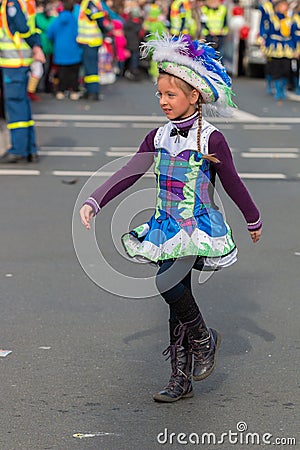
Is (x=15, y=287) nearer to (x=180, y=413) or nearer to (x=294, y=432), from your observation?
(x=180, y=413)

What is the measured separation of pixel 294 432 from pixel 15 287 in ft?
9.88

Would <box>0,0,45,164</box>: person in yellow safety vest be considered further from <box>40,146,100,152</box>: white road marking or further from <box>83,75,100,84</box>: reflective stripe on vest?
<box>83,75,100,84</box>: reflective stripe on vest

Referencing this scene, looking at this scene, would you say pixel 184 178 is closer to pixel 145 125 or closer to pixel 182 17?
pixel 145 125

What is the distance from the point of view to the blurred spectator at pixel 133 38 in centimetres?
2614

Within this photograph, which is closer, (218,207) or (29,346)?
(218,207)

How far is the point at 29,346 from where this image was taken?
6.08 m

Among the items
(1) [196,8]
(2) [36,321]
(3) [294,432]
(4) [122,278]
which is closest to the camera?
(3) [294,432]

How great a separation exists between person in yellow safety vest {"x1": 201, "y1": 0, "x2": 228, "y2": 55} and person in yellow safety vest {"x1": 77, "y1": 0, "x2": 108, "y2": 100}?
3.68 metres

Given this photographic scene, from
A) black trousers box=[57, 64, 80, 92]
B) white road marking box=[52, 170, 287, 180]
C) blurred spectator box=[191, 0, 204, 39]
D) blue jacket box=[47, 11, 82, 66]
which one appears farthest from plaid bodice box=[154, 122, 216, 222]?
blurred spectator box=[191, 0, 204, 39]

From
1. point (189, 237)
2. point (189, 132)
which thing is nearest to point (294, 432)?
point (189, 237)

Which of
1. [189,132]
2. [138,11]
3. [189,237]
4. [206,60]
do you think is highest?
[206,60]

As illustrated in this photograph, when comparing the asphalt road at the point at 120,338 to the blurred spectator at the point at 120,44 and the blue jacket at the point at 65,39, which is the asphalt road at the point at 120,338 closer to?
the blue jacket at the point at 65,39

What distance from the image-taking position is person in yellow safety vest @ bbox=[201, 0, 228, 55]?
23.8 m
